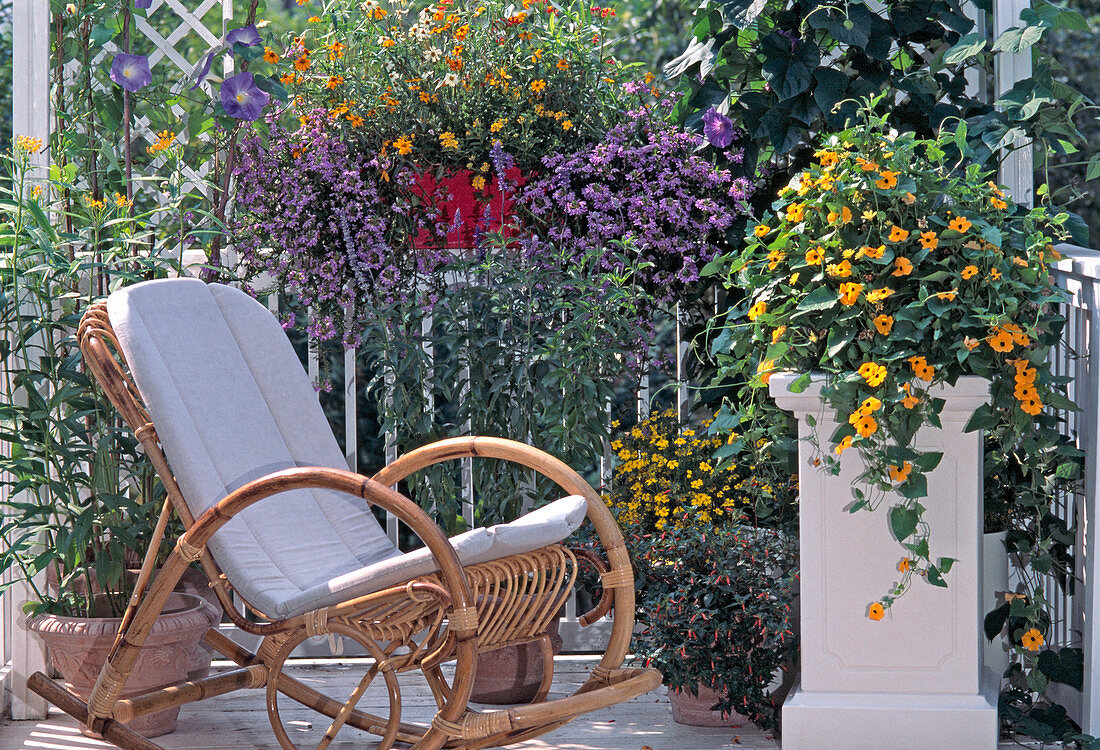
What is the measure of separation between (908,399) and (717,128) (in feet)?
3.22

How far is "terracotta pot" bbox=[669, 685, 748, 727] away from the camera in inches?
98.1

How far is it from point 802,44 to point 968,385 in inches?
41.0

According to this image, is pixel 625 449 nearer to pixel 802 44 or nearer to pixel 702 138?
pixel 702 138

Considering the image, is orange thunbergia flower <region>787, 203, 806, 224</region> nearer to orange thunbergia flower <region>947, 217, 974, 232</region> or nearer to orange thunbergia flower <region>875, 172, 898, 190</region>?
orange thunbergia flower <region>875, 172, 898, 190</region>

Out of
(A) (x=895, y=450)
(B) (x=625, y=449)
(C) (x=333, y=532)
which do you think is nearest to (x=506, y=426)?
(B) (x=625, y=449)

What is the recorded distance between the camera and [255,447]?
7.92 ft

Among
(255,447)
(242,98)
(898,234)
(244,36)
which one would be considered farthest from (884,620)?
(244,36)

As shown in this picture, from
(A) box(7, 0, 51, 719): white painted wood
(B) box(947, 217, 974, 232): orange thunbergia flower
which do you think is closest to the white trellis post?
(A) box(7, 0, 51, 719): white painted wood

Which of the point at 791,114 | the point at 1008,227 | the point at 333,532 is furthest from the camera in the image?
the point at 791,114

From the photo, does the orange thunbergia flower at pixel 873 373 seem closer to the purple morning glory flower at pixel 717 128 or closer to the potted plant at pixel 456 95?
the purple morning glory flower at pixel 717 128

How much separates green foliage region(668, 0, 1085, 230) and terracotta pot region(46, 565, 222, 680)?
1.70 meters

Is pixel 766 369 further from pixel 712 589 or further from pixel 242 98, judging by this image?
pixel 242 98

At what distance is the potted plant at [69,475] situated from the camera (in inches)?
94.0

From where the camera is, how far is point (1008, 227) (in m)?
2.32
